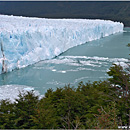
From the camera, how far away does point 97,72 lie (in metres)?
9.73

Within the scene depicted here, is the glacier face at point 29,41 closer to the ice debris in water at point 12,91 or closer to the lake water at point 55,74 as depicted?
the lake water at point 55,74

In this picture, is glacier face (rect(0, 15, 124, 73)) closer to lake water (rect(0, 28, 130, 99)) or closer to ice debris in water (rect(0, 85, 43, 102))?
lake water (rect(0, 28, 130, 99))

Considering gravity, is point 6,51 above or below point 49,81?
above

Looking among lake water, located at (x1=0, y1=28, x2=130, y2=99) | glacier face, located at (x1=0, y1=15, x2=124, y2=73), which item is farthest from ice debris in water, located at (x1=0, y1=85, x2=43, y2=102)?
glacier face, located at (x1=0, y1=15, x2=124, y2=73)

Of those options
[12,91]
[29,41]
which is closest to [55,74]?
[12,91]

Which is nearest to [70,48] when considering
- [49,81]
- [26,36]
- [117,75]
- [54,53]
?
[54,53]

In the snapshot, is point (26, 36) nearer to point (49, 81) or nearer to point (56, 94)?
point (49, 81)

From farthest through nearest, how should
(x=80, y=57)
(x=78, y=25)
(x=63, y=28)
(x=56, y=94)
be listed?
1. (x=78, y=25)
2. (x=63, y=28)
3. (x=80, y=57)
4. (x=56, y=94)

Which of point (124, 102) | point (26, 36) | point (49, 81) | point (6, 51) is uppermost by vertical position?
point (26, 36)

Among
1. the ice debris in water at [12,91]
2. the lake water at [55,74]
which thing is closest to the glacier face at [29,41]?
the lake water at [55,74]

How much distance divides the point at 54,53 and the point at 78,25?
5261 millimetres

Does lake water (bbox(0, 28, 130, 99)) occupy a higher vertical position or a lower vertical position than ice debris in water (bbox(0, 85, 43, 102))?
higher

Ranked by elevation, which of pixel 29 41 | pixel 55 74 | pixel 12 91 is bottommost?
pixel 12 91

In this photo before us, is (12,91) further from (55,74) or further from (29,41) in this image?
(29,41)
